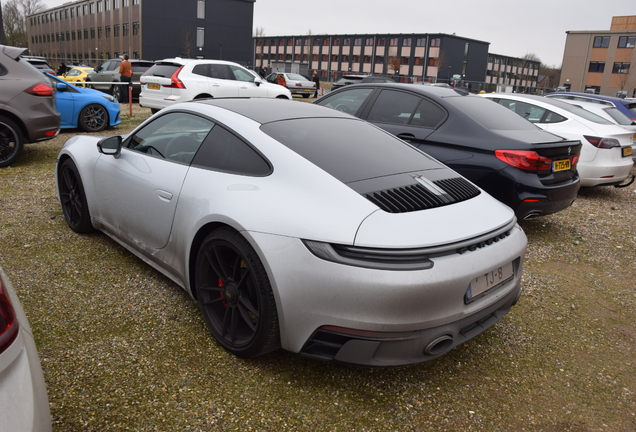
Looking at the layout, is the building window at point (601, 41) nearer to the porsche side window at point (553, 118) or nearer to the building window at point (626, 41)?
the building window at point (626, 41)

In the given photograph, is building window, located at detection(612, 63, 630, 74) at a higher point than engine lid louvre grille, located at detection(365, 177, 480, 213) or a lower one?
higher

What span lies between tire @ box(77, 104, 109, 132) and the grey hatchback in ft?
9.61

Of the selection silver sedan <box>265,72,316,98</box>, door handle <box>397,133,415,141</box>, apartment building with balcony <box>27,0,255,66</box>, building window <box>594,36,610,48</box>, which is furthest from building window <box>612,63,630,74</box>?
door handle <box>397,133,415,141</box>

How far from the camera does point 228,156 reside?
294 centimetres

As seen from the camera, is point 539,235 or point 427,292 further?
point 539,235

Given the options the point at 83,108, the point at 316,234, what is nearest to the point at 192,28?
the point at 83,108

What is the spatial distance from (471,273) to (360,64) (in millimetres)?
86108

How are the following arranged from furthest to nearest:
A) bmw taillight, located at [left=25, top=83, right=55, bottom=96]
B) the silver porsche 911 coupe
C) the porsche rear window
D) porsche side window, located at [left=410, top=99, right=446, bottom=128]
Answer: bmw taillight, located at [left=25, top=83, right=55, bottom=96] < porsche side window, located at [left=410, top=99, right=446, bottom=128] < the porsche rear window < the silver porsche 911 coupe

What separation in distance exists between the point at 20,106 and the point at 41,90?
1.29 feet

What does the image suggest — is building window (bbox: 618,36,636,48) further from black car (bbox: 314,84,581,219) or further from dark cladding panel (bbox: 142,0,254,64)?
black car (bbox: 314,84,581,219)

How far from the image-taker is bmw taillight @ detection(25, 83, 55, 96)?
7043 millimetres

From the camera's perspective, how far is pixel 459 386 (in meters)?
Result: 2.71

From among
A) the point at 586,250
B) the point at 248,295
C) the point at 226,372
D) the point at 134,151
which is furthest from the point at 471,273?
the point at 586,250

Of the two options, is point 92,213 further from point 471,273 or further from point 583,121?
point 583,121
